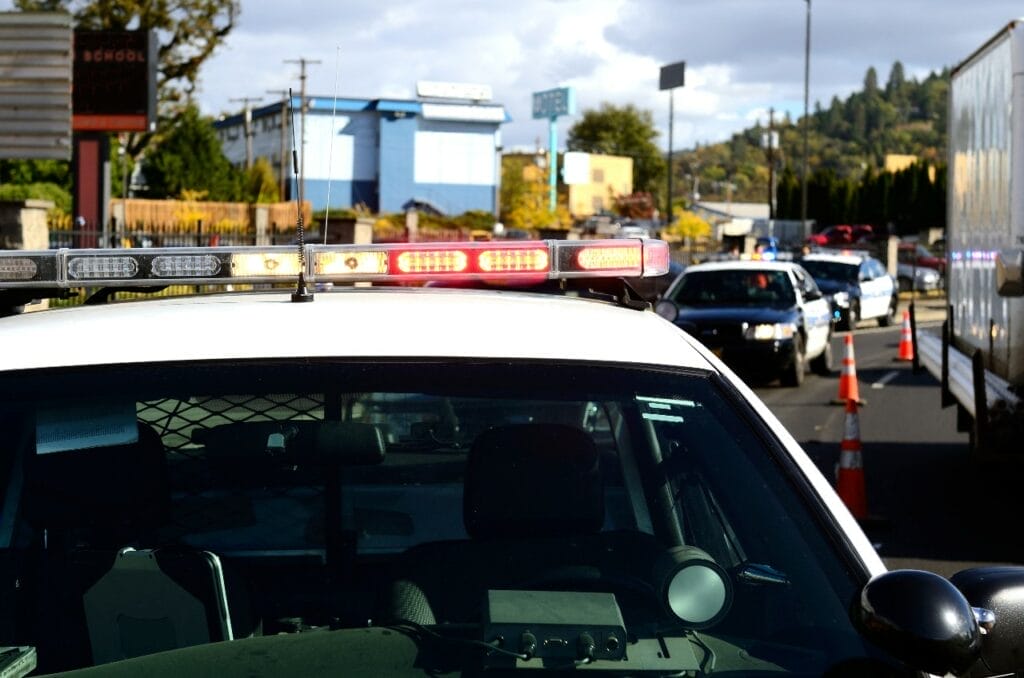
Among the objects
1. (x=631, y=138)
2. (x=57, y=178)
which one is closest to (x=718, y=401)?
(x=57, y=178)

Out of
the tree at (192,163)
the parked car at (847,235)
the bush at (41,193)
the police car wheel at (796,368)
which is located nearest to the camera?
the police car wheel at (796,368)

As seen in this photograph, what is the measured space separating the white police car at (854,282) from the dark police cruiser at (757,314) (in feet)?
28.4

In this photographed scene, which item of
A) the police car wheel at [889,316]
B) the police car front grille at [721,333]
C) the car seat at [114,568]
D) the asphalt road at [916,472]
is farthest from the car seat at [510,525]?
the police car wheel at [889,316]

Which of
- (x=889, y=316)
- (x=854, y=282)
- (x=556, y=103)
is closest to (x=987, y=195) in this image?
(x=854, y=282)

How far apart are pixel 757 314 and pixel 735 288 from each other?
113 cm

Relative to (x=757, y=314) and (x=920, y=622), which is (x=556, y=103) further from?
(x=920, y=622)

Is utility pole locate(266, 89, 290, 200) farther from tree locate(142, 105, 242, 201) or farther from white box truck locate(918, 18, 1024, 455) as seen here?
white box truck locate(918, 18, 1024, 455)

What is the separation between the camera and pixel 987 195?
10195 mm

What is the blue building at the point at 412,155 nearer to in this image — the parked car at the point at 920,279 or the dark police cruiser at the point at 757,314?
the parked car at the point at 920,279

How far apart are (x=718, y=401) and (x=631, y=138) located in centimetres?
13855

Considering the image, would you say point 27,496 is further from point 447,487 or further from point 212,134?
point 212,134

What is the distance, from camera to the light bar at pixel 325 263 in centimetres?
329

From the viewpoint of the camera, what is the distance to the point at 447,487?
308 centimetres

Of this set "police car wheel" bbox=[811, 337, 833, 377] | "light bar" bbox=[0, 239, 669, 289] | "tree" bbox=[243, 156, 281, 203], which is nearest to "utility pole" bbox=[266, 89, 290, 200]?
"tree" bbox=[243, 156, 281, 203]
